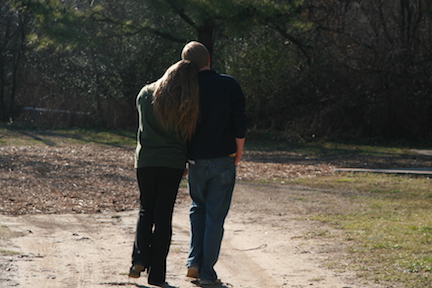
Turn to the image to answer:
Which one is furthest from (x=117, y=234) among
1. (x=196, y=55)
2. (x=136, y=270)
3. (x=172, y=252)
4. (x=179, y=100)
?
(x=196, y=55)

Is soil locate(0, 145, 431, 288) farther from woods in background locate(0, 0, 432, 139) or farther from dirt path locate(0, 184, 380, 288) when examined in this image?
woods in background locate(0, 0, 432, 139)

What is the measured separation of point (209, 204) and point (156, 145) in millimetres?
580

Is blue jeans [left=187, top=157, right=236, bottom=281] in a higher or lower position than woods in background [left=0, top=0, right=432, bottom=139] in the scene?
lower

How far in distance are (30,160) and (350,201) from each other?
696 centimetres

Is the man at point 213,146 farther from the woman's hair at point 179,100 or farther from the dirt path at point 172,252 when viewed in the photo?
the dirt path at point 172,252

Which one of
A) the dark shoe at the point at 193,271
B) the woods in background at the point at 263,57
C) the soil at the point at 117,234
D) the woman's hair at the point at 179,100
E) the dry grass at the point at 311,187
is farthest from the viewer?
the woods in background at the point at 263,57

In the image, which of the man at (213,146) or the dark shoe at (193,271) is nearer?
the man at (213,146)

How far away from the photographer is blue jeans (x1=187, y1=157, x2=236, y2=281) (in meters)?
4.68

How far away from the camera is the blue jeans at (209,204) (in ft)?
15.3

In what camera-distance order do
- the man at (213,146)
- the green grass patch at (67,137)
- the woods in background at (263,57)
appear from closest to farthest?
the man at (213,146) → the green grass patch at (67,137) → the woods in background at (263,57)

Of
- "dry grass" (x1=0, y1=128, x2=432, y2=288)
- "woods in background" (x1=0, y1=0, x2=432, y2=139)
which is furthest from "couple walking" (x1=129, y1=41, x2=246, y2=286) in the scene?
"woods in background" (x1=0, y1=0, x2=432, y2=139)

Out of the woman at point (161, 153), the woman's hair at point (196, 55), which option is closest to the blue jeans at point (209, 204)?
the woman at point (161, 153)

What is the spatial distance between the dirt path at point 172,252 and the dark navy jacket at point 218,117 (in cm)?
105

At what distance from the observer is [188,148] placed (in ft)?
15.5
